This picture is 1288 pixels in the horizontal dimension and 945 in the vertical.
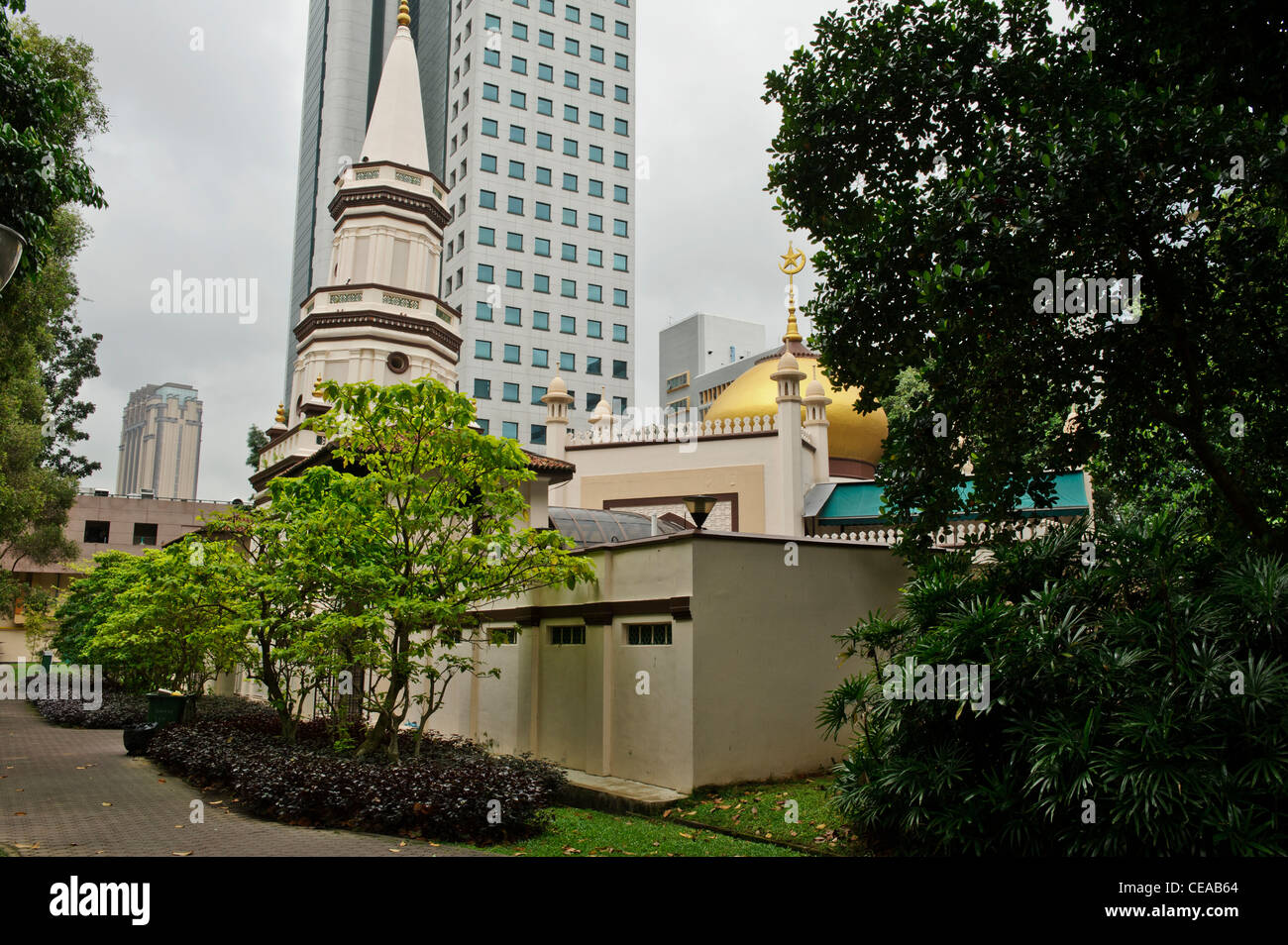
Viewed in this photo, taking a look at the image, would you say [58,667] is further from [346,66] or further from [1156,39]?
[346,66]

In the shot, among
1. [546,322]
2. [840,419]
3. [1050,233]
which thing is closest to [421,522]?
[1050,233]

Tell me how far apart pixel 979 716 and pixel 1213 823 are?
2.24 meters

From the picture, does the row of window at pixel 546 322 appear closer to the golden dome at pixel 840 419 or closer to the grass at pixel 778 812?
the golden dome at pixel 840 419

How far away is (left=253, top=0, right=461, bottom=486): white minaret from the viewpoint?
32156 mm

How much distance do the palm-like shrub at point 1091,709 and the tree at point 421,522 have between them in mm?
5475

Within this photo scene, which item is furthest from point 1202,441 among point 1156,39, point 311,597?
point 311,597

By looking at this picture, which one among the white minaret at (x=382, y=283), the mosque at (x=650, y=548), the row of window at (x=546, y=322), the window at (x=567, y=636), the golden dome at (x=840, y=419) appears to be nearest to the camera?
the mosque at (x=650, y=548)

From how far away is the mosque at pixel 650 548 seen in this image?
45.9ft

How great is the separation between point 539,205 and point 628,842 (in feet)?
→ 215

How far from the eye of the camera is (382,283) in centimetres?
3300

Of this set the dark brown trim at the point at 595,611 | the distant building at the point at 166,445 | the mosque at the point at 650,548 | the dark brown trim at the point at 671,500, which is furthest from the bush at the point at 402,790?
the distant building at the point at 166,445

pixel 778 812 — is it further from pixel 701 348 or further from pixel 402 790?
pixel 701 348

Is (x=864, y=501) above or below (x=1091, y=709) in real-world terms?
above

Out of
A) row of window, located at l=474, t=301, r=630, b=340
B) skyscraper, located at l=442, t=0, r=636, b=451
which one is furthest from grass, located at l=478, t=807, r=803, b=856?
row of window, located at l=474, t=301, r=630, b=340
